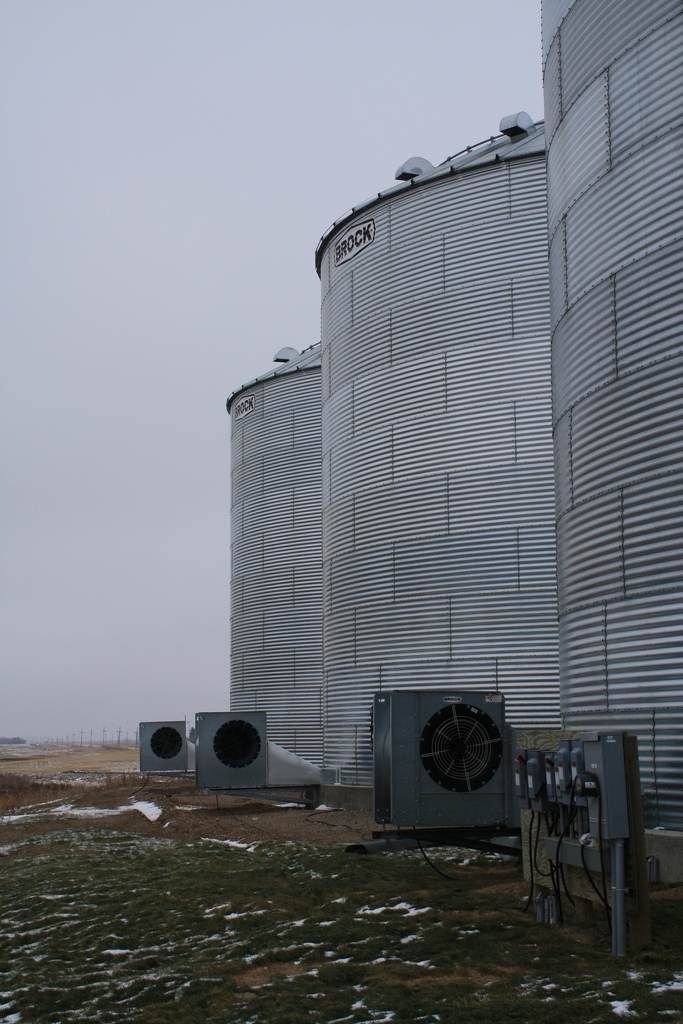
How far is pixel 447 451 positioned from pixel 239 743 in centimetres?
838

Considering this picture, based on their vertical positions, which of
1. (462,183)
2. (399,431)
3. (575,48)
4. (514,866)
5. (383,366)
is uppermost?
(462,183)

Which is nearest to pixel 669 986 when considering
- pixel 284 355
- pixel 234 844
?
pixel 234 844

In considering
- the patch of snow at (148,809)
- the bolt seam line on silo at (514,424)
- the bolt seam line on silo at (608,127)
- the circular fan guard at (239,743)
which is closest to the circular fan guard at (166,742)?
the patch of snow at (148,809)

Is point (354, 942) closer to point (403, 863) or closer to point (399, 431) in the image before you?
point (403, 863)

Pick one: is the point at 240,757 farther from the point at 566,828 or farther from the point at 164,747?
the point at 566,828

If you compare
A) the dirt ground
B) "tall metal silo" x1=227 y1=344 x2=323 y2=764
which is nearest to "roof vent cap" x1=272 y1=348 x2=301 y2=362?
"tall metal silo" x1=227 y1=344 x2=323 y2=764

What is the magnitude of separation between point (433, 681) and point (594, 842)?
1174cm

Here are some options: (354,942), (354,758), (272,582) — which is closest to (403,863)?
(354,942)

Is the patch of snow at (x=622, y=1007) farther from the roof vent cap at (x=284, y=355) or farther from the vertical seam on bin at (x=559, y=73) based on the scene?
the roof vent cap at (x=284, y=355)

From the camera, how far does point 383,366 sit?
2164 centimetres

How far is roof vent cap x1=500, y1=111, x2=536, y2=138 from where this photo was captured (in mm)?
20969

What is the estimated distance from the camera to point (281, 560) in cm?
3225

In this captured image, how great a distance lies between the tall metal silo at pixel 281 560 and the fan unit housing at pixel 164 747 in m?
2.16

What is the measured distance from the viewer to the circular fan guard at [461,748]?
11562 millimetres
